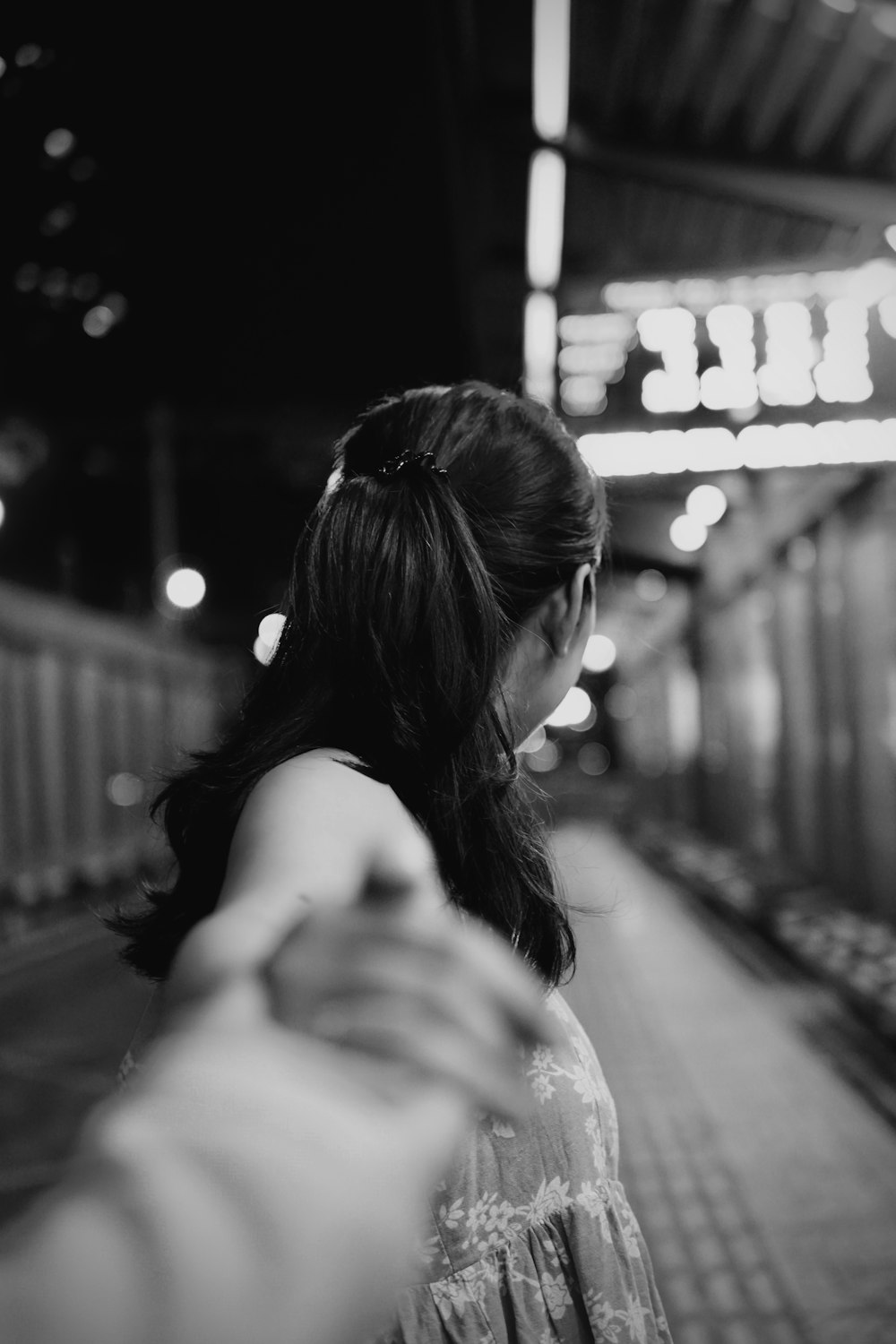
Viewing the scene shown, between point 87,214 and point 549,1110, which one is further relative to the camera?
point 87,214

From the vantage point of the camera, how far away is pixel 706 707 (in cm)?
1451

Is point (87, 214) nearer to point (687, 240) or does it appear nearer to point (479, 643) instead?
point (687, 240)

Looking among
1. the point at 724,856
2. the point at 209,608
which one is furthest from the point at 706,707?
the point at 209,608

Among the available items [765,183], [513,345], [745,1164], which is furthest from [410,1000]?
[513,345]

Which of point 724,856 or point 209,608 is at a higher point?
point 209,608

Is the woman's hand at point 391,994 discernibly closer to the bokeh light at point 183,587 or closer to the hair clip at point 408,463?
the hair clip at point 408,463

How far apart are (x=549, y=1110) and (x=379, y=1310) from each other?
0.85 metres

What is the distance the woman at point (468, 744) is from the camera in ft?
3.30

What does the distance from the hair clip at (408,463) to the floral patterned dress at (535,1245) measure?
59cm

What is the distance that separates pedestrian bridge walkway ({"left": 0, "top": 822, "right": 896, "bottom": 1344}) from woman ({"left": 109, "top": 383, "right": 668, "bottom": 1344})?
1.02 ft

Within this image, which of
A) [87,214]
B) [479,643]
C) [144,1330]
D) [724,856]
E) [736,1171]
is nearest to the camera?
[144,1330]

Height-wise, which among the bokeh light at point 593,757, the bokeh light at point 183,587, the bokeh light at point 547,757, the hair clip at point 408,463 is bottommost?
the bokeh light at point 593,757

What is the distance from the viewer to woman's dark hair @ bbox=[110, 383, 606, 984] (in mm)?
1002


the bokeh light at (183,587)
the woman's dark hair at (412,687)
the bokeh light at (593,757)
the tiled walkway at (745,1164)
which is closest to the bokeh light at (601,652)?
the bokeh light at (183,587)
